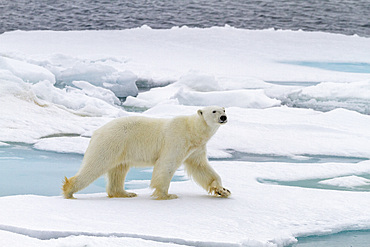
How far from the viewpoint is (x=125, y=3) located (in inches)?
920

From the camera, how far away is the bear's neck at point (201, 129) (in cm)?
336

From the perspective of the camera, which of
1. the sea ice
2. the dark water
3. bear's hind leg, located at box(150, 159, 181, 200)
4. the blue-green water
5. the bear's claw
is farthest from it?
the dark water

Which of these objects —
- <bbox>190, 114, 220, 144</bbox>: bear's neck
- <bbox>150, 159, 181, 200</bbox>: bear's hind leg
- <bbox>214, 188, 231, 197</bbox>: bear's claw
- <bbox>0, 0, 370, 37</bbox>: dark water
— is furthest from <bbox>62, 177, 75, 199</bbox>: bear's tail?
<bbox>0, 0, 370, 37</bbox>: dark water

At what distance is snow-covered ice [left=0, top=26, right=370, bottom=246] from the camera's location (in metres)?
2.76

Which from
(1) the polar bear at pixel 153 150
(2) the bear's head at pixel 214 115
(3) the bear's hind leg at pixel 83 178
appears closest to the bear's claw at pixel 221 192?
(1) the polar bear at pixel 153 150

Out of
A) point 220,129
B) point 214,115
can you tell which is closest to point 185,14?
point 220,129

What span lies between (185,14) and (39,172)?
18147mm

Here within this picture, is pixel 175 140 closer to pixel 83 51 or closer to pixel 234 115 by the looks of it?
pixel 234 115

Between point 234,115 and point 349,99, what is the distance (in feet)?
9.61

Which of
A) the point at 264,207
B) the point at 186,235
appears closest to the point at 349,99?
the point at 264,207

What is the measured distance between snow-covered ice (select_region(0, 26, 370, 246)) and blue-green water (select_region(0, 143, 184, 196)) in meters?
0.24

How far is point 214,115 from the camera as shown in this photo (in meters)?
3.27

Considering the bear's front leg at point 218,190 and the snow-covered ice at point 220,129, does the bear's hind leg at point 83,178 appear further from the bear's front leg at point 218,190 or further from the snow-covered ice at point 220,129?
the bear's front leg at point 218,190

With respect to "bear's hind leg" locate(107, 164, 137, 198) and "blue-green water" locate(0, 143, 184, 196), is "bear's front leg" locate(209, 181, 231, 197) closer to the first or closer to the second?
"bear's hind leg" locate(107, 164, 137, 198)
